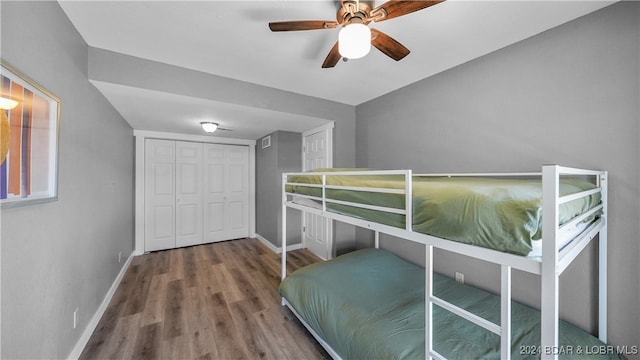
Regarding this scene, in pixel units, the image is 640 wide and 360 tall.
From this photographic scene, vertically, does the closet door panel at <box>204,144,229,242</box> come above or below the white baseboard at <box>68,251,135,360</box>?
above

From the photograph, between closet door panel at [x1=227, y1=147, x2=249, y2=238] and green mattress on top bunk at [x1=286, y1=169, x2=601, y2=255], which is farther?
closet door panel at [x1=227, y1=147, x2=249, y2=238]

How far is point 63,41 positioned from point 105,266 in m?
2.00

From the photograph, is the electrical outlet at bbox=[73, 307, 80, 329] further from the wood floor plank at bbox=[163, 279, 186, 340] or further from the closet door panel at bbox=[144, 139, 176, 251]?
the closet door panel at bbox=[144, 139, 176, 251]

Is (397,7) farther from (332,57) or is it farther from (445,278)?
(445,278)

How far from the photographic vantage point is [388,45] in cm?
144

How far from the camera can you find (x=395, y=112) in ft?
8.84

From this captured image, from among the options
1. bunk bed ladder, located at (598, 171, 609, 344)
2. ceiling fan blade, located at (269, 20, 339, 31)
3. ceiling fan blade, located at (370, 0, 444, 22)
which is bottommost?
bunk bed ladder, located at (598, 171, 609, 344)

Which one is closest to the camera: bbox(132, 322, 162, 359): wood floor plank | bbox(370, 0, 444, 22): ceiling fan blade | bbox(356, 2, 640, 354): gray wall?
bbox(370, 0, 444, 22): ceiling fan blade

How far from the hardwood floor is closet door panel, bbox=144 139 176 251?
602mm

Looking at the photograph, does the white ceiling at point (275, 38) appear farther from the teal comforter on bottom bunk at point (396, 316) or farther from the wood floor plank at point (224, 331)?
the wood floor plank at point (224, 331)

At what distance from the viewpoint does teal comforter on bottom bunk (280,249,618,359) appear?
1.25 metres

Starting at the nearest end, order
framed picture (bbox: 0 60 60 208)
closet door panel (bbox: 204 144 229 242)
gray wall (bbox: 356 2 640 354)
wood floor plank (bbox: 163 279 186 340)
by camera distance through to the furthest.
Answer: framed picture (bbox: 0 60 60 208) < gray wall (bbox: 356 2 640 354) < wood floor plank (bbox: 163 279 186 340) < closet door panel (bbox: 204 144 229 242)

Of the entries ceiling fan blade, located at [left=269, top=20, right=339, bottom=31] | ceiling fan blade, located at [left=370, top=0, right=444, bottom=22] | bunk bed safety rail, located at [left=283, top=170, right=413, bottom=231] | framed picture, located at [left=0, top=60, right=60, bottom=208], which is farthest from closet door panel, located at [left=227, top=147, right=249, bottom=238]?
ceiling fan blade, located at [left=370, top=0, right=444, bottom=22]

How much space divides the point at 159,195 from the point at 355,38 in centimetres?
403
